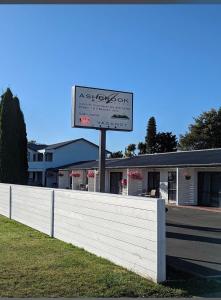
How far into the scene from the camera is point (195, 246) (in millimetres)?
13094

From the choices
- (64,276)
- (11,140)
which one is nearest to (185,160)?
(11,140)

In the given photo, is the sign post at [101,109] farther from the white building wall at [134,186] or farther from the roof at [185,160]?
the white building wall at [134,186]

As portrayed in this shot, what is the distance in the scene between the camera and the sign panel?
1931 cm

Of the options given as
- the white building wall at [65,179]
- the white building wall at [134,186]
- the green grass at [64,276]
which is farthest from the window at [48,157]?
the green grass at [64,276]

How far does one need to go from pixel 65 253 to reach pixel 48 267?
1643 millimetres

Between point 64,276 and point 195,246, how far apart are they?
528cm

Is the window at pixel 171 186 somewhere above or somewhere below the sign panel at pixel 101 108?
below

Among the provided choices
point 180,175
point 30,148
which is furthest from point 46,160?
point 180,175

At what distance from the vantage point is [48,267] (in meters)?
9.44

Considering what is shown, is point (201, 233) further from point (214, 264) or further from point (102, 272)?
point (102, 272)

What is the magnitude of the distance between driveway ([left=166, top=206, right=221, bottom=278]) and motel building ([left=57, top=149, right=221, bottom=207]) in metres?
9.54

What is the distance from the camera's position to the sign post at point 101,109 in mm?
19297

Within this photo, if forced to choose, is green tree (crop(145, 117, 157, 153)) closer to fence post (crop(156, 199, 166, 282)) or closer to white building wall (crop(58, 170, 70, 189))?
white building wall (crop(58, 170, 70, 189))

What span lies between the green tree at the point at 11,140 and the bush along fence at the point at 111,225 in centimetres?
1071
